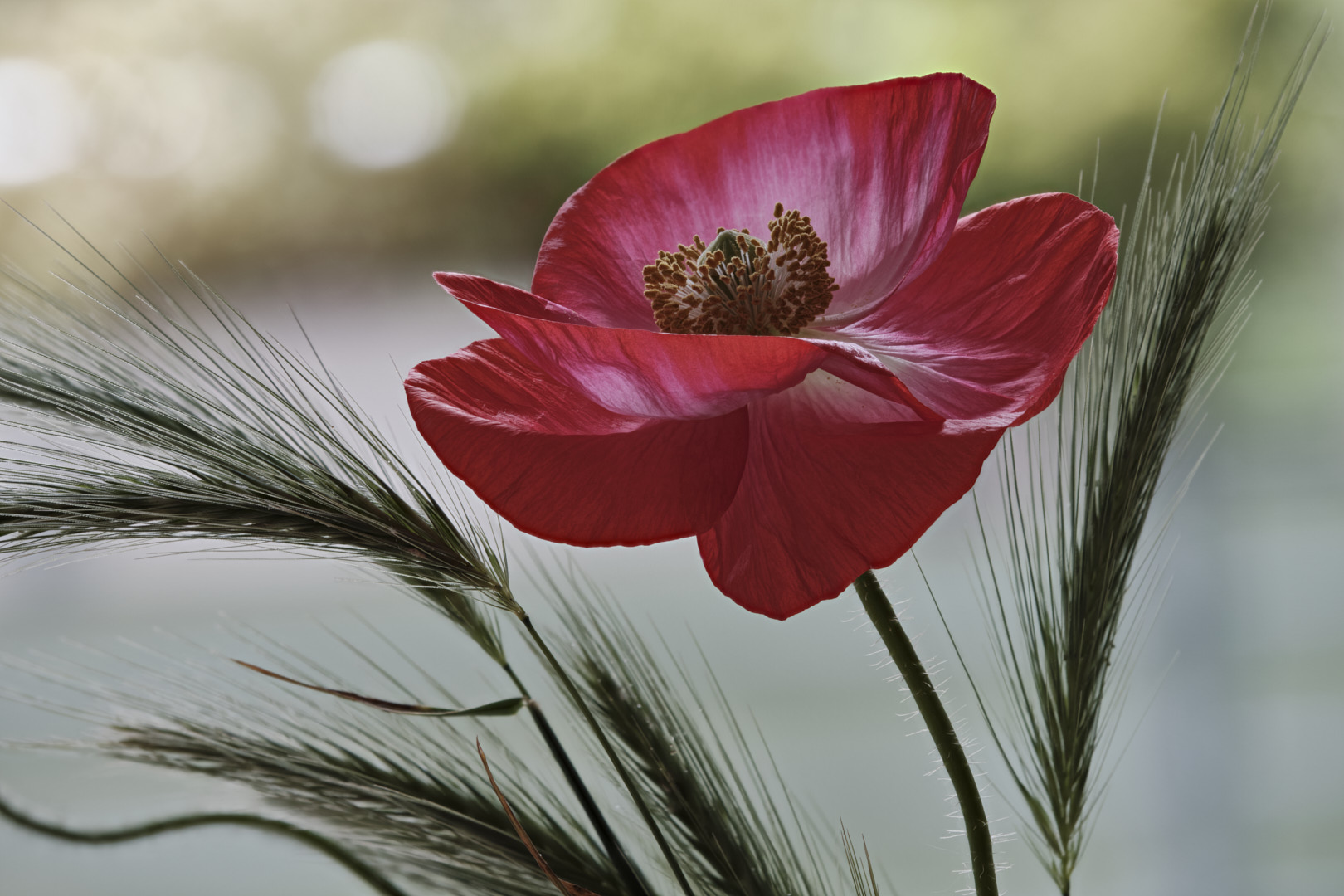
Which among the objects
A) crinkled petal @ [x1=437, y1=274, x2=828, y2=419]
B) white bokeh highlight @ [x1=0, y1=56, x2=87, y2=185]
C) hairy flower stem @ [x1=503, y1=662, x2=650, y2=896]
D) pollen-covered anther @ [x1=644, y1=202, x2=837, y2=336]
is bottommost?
hairy flower stem @ [x1=503, y1=662, x2=650, y2=896]

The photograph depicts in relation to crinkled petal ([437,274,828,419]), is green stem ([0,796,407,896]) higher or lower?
lower

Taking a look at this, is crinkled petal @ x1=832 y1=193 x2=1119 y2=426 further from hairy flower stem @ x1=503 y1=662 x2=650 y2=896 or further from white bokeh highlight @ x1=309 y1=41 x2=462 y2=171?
white bokeh highlight @ x1=309 y1=41 x2=462 y2=171

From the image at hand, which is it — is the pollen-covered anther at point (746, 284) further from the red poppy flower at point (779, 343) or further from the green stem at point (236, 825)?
the green stem at point (236, 825)

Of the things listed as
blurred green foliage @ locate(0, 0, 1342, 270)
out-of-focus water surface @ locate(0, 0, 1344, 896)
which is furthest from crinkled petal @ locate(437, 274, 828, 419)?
blurred green foliage @ locate(0, 0, 1342, 270)

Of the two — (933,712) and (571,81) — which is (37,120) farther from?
(933,712)

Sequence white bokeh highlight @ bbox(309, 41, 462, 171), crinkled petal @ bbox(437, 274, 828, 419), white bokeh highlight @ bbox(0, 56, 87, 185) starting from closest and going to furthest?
1. crinkled petal @ bbox(437, 274, 828, 419)
2. white bokeh highlight @ bbox(0, 56, 87, 185)
3. white bokeh highlight @ bbox(309, 41, 462, 171)

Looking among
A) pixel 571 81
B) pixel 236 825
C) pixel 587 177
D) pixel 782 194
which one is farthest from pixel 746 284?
pixel 571 81

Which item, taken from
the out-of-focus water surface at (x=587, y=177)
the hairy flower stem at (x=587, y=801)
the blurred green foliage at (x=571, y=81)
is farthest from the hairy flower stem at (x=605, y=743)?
the blurred green foliage at (x=571, y=81)

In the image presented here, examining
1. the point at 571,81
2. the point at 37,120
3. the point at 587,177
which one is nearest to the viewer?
the point at 37,120
